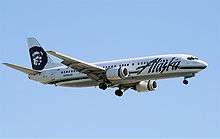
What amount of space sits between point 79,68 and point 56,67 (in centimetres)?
715

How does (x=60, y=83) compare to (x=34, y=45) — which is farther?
(x=34, y=45)

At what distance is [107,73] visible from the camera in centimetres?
8206

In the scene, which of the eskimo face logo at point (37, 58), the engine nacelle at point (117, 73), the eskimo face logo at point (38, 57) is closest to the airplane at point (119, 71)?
the engine nacelle at point (117, 73)

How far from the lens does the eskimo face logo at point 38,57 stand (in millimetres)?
92069

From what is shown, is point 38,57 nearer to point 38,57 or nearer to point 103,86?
point 38,57

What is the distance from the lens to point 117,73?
8119cm

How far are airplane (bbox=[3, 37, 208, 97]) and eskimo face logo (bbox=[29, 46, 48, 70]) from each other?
93 cm

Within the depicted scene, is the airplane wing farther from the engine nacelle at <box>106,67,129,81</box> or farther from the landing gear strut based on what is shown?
the landing gear strut

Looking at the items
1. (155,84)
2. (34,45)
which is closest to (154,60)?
(155,84)

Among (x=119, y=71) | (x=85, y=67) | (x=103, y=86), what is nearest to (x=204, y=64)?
(x=119, y=71)

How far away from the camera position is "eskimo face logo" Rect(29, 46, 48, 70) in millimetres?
92069

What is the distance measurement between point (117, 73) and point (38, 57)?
16324mm

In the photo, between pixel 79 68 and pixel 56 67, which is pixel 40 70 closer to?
pixel 56 67

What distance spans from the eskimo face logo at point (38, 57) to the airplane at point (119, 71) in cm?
93
